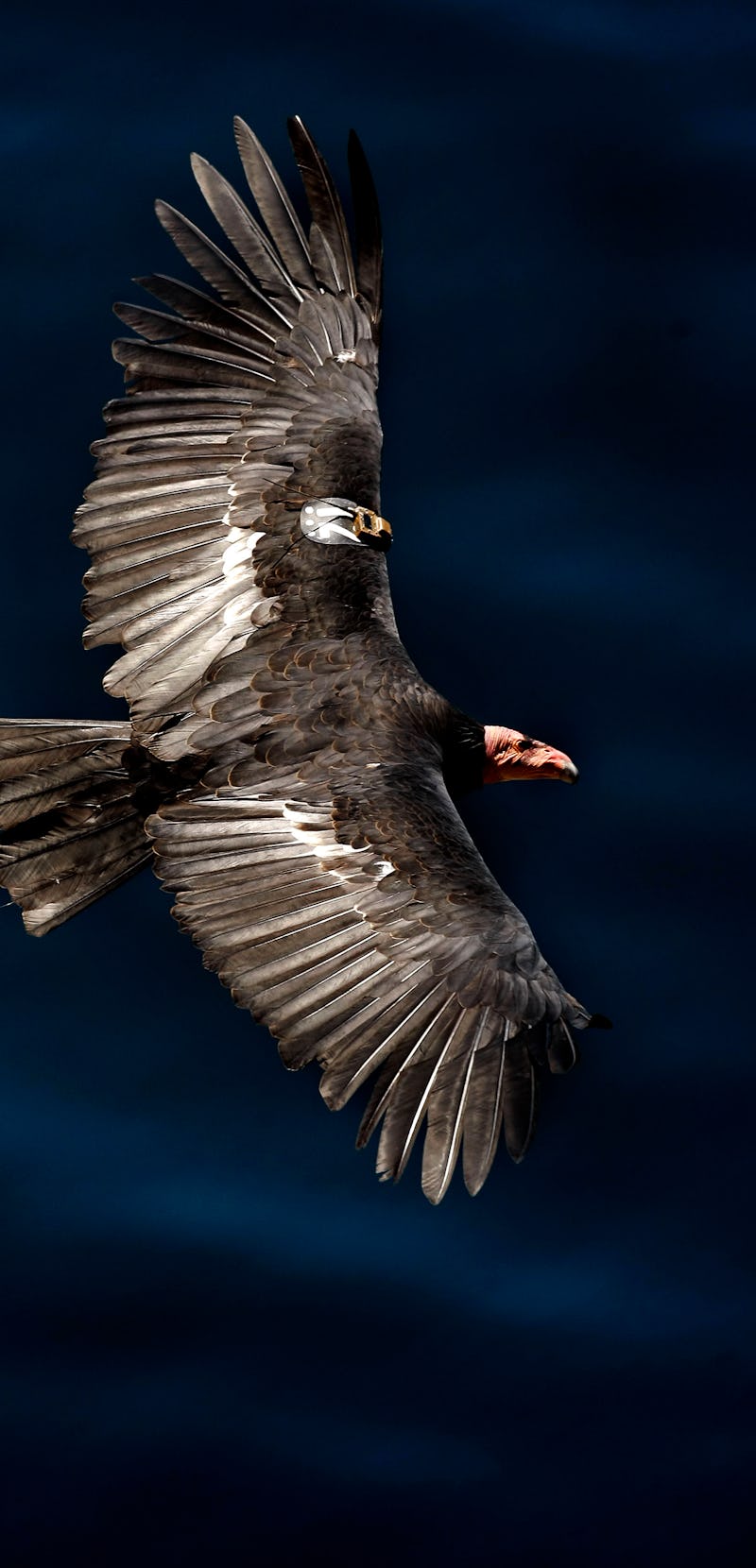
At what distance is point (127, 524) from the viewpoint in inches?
214

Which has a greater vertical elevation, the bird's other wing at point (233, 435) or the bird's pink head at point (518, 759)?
the bird's other wing at point (233, 435)

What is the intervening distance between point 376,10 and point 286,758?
2963 millimetres

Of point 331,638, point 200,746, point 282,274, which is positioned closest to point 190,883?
point 200,746

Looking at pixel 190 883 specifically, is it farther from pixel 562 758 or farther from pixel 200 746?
pixel 562 758

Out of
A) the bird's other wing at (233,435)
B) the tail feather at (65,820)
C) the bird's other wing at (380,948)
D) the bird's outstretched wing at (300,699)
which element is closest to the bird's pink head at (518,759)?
the bird's outstretched wing at (300,699)

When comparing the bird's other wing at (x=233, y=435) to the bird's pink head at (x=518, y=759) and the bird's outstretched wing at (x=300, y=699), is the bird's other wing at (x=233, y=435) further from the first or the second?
the bird's pink head at (x=518, y=759)

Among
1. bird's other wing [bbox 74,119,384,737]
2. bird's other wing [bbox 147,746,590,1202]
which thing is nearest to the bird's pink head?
bird's other wing [bbox 74,119,384,737]

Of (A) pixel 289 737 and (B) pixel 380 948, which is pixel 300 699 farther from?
(B) pixel 380 948

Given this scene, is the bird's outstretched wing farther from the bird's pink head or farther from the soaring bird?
the bird's pink head

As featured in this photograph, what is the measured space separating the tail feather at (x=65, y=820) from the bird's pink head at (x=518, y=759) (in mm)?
1086

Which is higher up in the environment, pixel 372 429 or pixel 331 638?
pixel 372 429

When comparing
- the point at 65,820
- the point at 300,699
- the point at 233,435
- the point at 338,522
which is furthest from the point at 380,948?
the point at 233,435

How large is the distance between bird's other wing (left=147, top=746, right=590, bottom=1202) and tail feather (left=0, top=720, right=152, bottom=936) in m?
0.23

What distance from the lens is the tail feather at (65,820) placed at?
→ 5.21 meters
